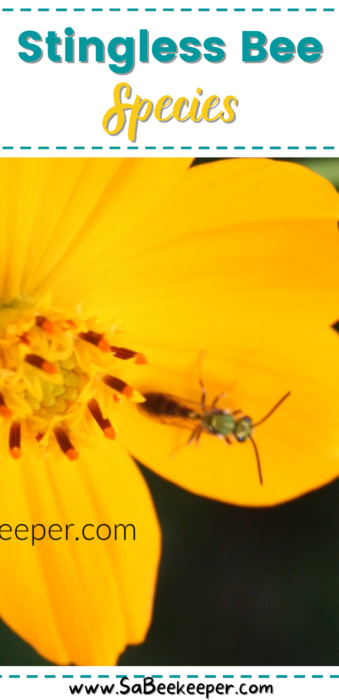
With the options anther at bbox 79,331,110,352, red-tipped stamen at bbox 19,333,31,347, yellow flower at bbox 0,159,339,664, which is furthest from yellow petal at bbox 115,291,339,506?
red-tipped stamen at bbox 19,333,31,347

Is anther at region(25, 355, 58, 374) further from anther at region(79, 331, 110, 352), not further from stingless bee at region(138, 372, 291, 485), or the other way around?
stingless bee at region(138, 372, 291, 485)

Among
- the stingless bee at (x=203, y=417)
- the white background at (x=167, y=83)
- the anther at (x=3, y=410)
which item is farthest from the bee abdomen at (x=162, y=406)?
the white background at (x=167, y=83)

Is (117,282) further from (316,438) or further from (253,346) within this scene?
(316,438)

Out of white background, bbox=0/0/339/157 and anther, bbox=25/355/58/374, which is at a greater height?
white background, bbox=0/0/339/157

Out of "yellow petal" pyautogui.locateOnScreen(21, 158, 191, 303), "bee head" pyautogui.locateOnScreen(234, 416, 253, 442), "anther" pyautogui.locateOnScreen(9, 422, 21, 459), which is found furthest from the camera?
"bee head" pyautogui.locateOnScreen(234, 416, 253, 442)

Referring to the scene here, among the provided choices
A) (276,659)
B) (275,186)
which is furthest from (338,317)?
(276,659)
